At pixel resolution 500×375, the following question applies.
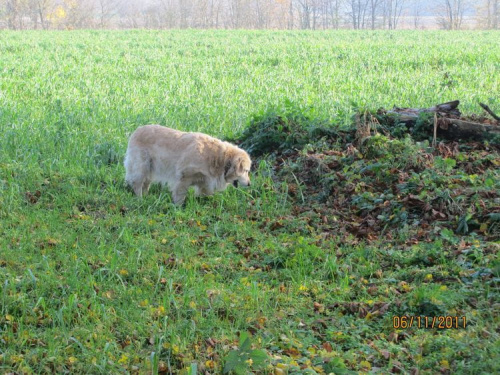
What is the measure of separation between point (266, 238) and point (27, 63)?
16.6 metres

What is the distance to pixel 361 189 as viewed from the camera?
7.92 m

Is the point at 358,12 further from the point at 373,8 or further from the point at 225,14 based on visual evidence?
the point at 225,14

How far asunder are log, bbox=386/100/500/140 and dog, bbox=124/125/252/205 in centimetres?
304

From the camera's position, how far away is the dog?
8.20m

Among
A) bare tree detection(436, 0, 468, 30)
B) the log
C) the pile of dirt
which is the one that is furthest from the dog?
bare tree detection(436, 0, 468, 30)

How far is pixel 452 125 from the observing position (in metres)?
9.27

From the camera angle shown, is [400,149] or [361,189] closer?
[361,189]

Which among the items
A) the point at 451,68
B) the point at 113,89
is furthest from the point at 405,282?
the point at 451,68

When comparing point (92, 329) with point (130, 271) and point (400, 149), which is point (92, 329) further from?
point (400, 149)

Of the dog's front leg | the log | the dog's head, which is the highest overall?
the log

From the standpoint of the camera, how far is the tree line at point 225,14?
55.6 m

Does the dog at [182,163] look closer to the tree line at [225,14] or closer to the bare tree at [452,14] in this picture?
the tree line at [225,14]
